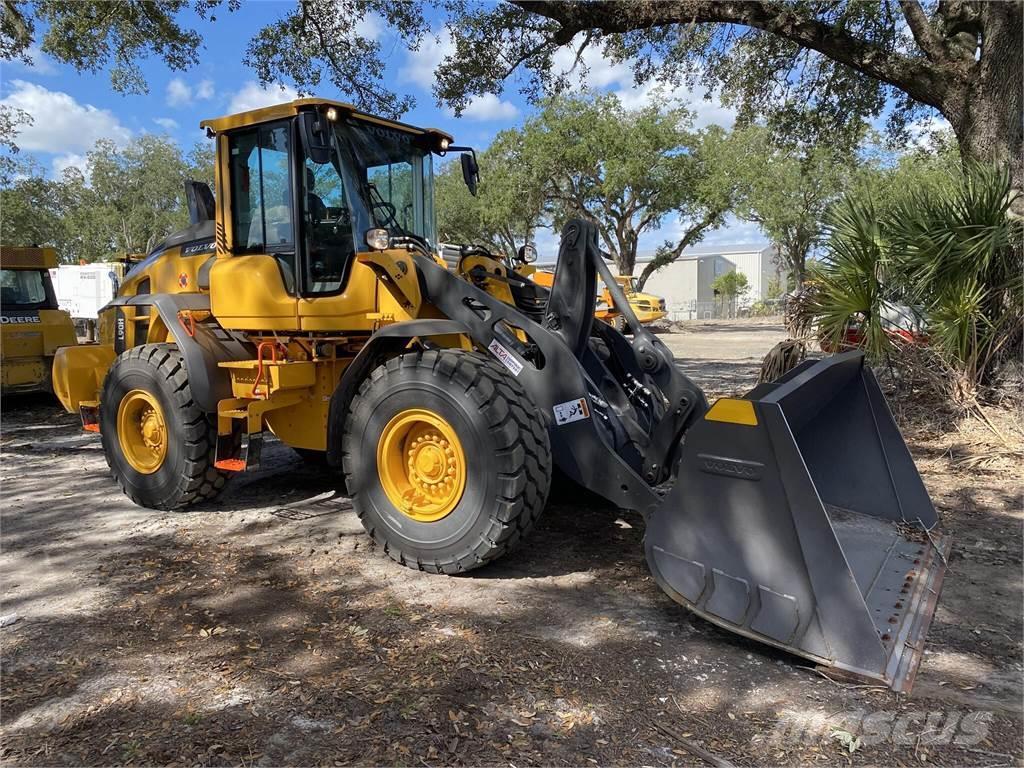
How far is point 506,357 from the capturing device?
4.34 meters

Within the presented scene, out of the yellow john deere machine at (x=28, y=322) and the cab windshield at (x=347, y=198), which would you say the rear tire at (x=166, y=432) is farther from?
the yellow john deere machine at (x=28, y=322)

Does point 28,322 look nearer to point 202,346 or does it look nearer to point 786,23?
point 202,346

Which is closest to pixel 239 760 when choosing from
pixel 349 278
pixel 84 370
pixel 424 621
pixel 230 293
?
pixel 424 621

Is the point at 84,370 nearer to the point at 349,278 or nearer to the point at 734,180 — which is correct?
the point at 349,278

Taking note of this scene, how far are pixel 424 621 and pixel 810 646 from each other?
1.80 meters

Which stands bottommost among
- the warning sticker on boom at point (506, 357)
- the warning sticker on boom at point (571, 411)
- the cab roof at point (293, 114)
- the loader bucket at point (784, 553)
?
the loader bucket at point (784, 553)

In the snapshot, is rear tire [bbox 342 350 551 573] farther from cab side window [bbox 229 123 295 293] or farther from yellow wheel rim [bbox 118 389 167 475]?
yellow wheel rim [bbox 118 389 167 475]

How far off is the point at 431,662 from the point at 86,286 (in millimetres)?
27000

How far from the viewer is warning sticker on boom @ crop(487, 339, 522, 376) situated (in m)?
4.30

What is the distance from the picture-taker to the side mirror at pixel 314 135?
4309 mm

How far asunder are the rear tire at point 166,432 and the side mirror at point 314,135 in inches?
82.5

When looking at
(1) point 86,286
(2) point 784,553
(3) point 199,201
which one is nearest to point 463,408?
(2) point 784,553
